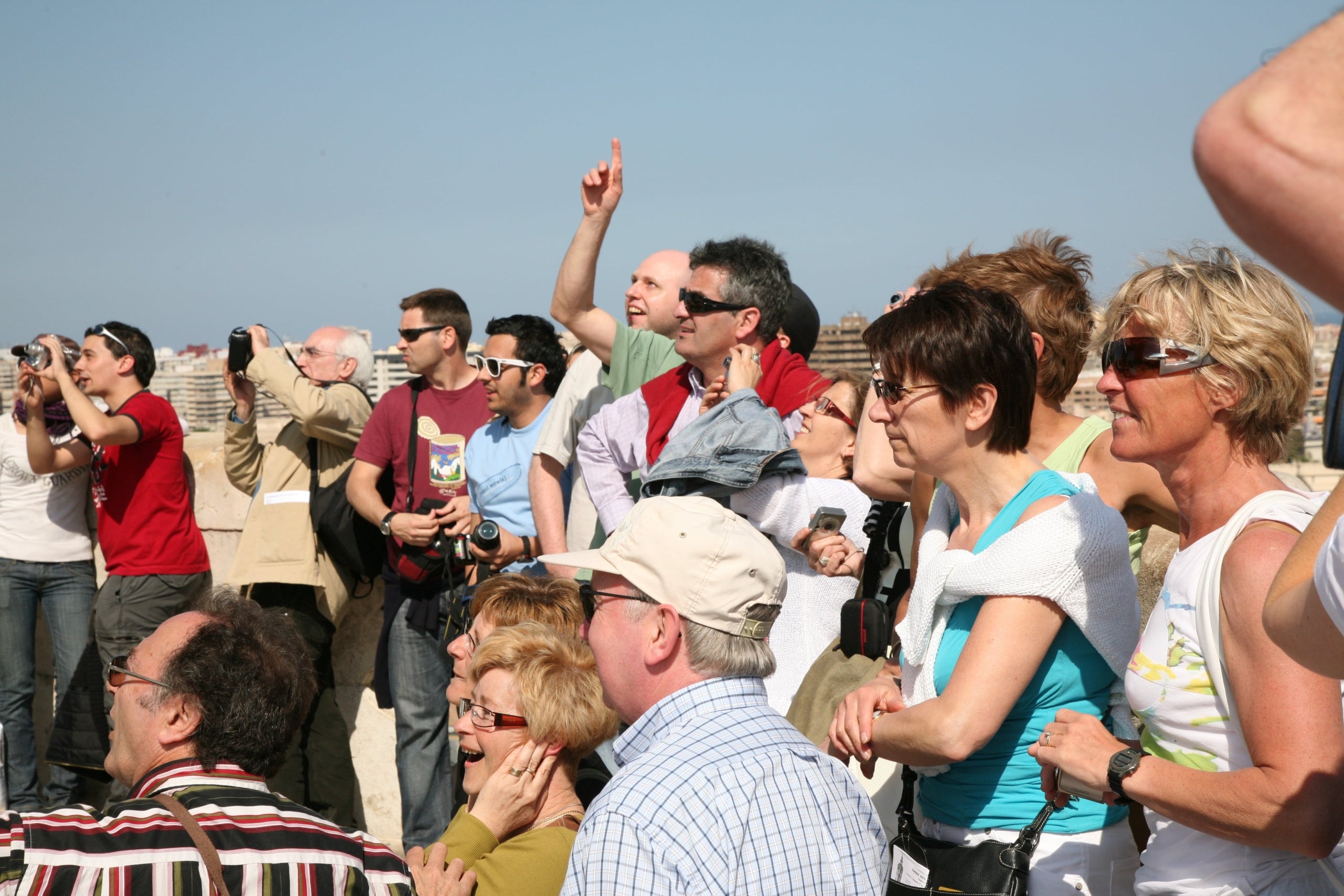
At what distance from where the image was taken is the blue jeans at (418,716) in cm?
496

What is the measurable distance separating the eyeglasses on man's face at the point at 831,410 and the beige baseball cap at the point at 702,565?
1.59 metres

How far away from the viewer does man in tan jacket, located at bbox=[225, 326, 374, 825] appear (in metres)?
5.29

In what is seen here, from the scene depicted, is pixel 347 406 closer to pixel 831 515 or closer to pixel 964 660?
pixel 831 515

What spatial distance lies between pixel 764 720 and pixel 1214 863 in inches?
29.6

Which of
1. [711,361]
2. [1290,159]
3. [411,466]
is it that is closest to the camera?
[1290,159]

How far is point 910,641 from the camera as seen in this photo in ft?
7.44

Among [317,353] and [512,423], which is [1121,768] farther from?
[317,353]

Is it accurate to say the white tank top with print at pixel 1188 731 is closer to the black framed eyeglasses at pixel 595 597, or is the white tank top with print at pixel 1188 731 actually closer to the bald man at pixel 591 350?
the black framed eyeglasses at pixel 595 597

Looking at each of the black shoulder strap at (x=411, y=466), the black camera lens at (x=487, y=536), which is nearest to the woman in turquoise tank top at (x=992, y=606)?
the black camera lens at (x=487, y=536)

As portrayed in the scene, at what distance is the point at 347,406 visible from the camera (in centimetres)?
545

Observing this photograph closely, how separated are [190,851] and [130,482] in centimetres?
425

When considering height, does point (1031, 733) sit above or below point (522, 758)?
above

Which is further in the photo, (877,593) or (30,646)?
(30,646)

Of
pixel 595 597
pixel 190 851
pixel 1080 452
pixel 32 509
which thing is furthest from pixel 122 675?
pixel 32 509
